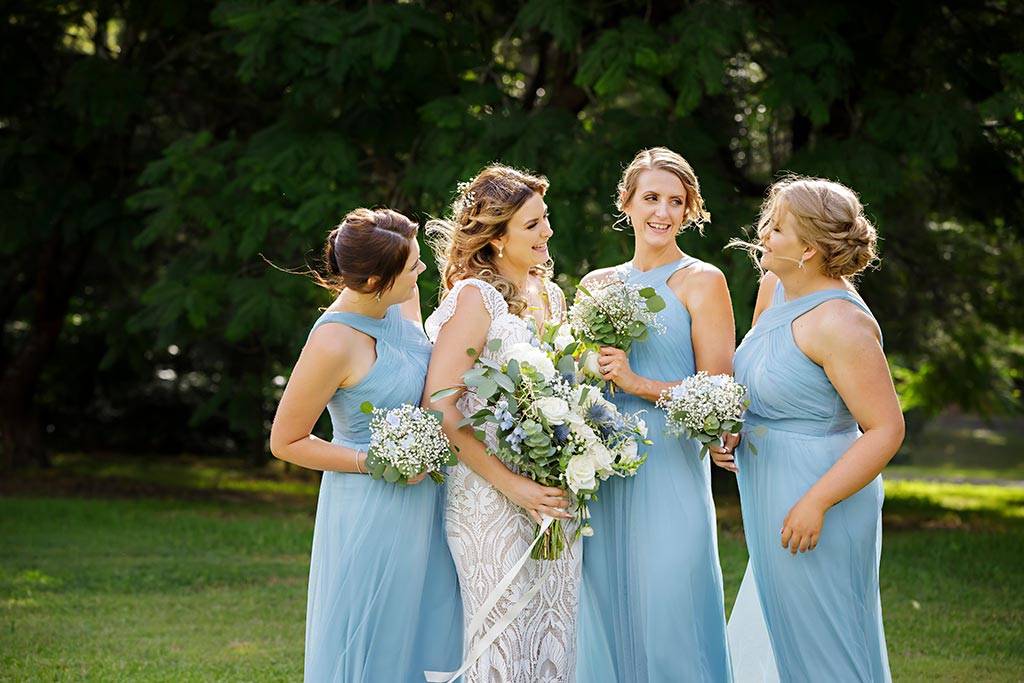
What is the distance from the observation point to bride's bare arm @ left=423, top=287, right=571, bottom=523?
13.3 ft

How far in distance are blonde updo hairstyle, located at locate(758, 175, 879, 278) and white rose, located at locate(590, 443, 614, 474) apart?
102 cm

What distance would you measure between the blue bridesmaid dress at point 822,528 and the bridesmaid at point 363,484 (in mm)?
1247

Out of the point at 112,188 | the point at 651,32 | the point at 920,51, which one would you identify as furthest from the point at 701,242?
the point at 112,188

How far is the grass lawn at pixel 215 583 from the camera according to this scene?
275 inches

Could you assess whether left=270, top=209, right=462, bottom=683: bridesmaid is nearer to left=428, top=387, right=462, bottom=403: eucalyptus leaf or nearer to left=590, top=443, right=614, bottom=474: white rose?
left=428, top=387, right=462, bottom=403: eucalyptus leaf

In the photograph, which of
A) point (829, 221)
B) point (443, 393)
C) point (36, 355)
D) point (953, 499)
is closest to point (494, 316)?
point (443, 393)

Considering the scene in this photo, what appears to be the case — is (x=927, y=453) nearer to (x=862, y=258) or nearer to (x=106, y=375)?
(x=106, y=375)

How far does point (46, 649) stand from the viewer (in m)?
7.22

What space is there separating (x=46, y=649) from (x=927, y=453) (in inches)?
1029

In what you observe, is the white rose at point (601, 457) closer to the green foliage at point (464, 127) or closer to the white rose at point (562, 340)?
the white rose at point (562, 340)

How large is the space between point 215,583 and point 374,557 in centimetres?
585

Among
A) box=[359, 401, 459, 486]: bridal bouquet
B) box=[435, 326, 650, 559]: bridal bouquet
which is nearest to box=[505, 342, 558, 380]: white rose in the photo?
box=[435, 326, 650, 559]: bridal bouquet

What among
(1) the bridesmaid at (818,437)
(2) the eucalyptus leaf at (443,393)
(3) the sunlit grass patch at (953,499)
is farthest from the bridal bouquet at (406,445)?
(3) the sunlit grass patch at (953,499)

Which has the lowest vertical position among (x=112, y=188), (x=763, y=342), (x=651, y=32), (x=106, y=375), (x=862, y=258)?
(x=106, y=375)
